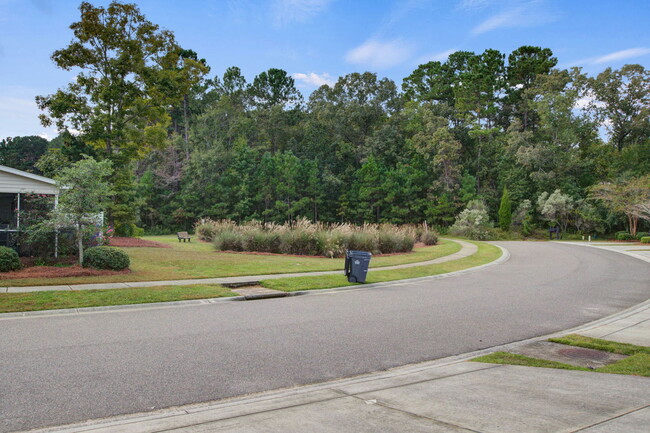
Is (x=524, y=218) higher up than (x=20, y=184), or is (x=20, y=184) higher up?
(x=20, y=184)

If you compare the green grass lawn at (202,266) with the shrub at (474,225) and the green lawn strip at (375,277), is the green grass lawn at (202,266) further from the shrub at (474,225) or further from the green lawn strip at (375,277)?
the shrub at (474,225)

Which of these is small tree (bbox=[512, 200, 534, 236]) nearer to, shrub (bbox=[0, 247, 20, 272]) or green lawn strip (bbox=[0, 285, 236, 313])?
green lawn strip (bbox=[0, 285, 236, 313])

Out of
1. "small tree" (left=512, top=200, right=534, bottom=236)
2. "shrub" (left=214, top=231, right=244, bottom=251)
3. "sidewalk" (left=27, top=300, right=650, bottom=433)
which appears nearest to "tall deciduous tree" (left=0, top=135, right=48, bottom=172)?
"shrub" (left=214, top=231, right=244, bottom=251)

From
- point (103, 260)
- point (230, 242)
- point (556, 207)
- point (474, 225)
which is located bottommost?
point (103, 260)

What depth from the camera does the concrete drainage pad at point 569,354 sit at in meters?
6.30

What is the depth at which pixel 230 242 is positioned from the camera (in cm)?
2303

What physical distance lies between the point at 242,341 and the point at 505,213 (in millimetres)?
45868

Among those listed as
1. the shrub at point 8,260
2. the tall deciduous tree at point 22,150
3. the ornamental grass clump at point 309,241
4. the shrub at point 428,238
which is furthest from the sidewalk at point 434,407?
the tall deciduous tree at point 22,150

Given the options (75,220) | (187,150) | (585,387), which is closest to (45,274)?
(75,220)

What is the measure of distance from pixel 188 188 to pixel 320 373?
150 ft

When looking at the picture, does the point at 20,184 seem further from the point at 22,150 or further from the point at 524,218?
the point at 22,150

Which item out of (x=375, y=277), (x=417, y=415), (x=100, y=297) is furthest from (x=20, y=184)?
(x=417, y=415)

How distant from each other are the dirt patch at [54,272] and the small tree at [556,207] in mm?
43351

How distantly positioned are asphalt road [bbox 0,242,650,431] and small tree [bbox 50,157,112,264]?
6146 millimetres
